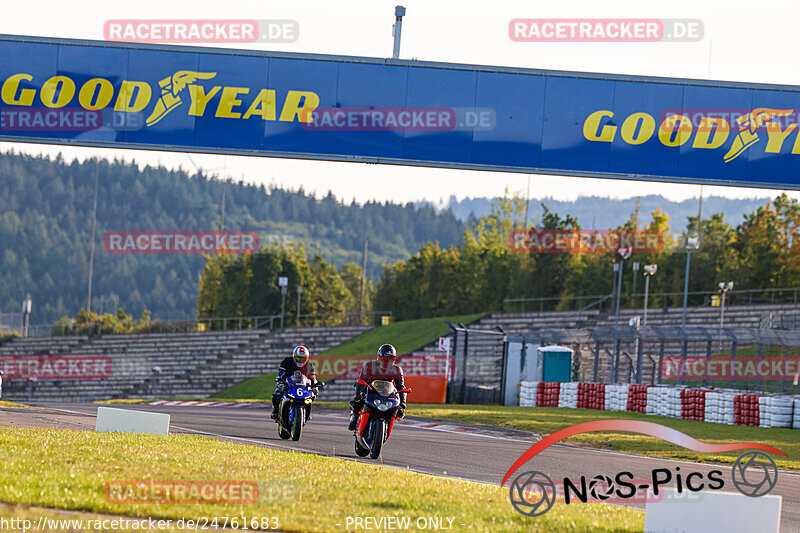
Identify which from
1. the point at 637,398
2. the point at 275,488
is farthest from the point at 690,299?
the point at 275,488

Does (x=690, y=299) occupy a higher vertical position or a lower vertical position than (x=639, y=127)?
lower

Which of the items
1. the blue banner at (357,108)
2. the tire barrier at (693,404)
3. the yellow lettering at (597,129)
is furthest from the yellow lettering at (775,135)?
the tire barrier at (693,404)

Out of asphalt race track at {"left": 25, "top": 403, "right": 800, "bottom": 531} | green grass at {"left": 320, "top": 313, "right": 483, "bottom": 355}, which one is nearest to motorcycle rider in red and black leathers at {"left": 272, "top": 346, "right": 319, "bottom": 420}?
asphalt race track at {"left": 25, "top": 403, "right": 800, "bottom": 531}

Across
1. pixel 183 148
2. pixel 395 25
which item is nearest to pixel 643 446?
pixel 395 25

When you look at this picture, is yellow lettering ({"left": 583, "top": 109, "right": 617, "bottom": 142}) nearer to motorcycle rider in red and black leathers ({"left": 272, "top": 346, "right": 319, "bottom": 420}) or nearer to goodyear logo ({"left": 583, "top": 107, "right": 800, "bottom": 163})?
goodyear logo ({"left": 583, "top": 107, "right": 800, "bottom": 163})

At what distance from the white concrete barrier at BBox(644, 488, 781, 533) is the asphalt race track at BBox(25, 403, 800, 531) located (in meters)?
2.32

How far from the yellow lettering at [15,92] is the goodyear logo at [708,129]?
503 inches

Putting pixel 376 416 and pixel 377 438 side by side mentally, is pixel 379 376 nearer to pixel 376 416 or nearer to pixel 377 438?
pixel 376 416

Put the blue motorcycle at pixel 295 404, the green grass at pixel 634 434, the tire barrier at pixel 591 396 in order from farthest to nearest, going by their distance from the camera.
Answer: the tire barrier at pixel 591 396 < the green grass at pixel 634 434 < the blue motorcycle at pixel 295 404

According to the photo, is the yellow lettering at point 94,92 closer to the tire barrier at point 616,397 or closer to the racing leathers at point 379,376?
the racing leathers at point 379,376

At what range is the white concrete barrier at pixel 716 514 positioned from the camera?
8.06 m

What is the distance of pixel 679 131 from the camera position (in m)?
22.9

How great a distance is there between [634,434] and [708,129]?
25.5 ft

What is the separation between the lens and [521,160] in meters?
22.7
